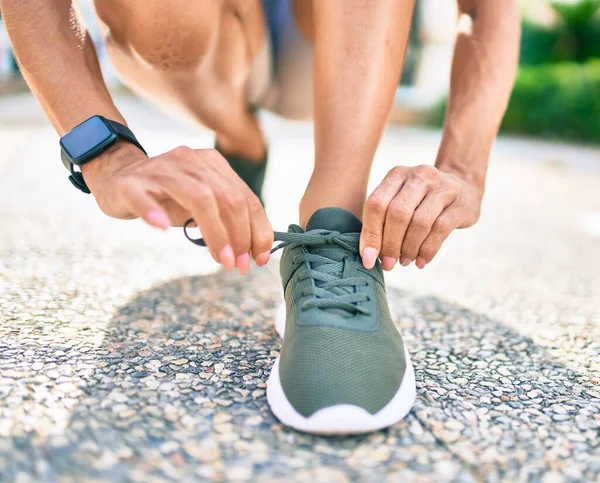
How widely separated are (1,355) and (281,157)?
3.14 meters

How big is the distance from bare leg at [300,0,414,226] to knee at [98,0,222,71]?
0.27 meters

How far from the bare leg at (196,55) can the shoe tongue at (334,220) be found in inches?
19.4

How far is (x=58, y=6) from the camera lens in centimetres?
103

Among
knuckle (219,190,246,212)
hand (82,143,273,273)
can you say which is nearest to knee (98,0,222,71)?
hand (82,143,273,273)

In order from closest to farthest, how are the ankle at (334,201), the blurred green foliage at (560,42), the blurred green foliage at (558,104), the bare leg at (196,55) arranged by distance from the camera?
1. the ankle at (334,201)
2. the bare leg at (196,55)
3. the blurred green foliage at (558,104)
4. the blurred green foliage at (560,42)

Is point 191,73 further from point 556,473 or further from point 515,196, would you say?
point 515,196

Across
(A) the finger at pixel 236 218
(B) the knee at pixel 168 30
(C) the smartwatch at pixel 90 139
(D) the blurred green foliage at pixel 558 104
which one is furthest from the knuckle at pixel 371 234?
(D) the blurred green foliage at pixel 558 104

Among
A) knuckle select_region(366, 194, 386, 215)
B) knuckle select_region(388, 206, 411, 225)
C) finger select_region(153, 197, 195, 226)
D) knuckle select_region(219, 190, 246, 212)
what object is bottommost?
knuckle select_region(388, 206, 411, 225)

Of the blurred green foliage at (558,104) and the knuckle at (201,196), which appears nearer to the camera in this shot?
the knuckle at (201,196)

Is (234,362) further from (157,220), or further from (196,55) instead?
(196,55)

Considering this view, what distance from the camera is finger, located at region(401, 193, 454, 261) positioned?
94 centimetres

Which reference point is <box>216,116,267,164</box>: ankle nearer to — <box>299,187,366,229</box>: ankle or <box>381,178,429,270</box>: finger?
<box>299,187,366,229</box>: ankle

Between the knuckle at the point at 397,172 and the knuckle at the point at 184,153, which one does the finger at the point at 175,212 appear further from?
the knuckle at the point at 397,172

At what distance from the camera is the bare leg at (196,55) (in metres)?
1.17
